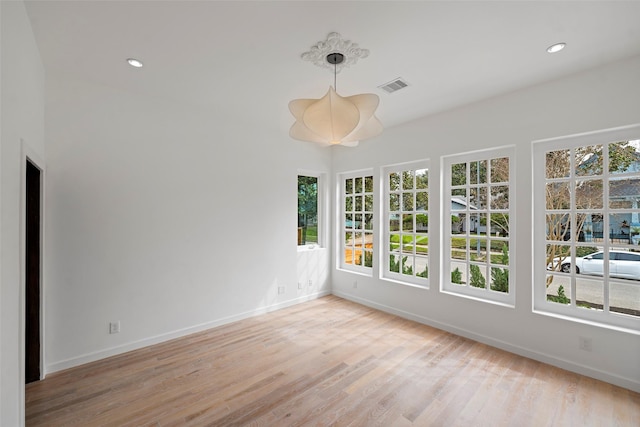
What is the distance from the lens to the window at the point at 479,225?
3.23 meters

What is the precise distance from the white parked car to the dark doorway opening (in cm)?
489

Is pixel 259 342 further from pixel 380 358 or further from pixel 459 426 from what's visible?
pixel 459 426

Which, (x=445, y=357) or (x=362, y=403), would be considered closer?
(x=362, y=403)

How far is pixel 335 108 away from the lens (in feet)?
6.68

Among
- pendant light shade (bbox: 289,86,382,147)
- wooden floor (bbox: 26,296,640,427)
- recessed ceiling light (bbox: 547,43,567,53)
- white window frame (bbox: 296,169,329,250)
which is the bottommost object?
wooden floor (bbox: 26,296,640,427)

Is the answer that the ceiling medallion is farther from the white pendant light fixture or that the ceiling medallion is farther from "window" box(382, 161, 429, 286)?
"window" box(382, 161, 429, 286)

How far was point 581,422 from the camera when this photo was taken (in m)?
2.03

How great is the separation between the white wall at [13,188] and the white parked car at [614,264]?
426 centimetres

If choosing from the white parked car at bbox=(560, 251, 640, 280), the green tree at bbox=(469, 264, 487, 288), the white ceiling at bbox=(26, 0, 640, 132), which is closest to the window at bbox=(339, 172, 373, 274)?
the green tree at bbox=(469, 264, 487, 288)

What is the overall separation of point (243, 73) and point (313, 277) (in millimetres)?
3277

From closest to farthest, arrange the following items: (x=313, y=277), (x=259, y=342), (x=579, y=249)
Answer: (x=579, y=249)
(x=259, y=342)
(x=313, y=277)

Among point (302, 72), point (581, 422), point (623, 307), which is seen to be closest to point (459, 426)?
point (581, 422)

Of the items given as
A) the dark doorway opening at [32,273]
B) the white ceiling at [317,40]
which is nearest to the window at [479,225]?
the white ceiling at [317,40]

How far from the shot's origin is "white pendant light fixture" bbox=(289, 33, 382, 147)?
2.05 meters
